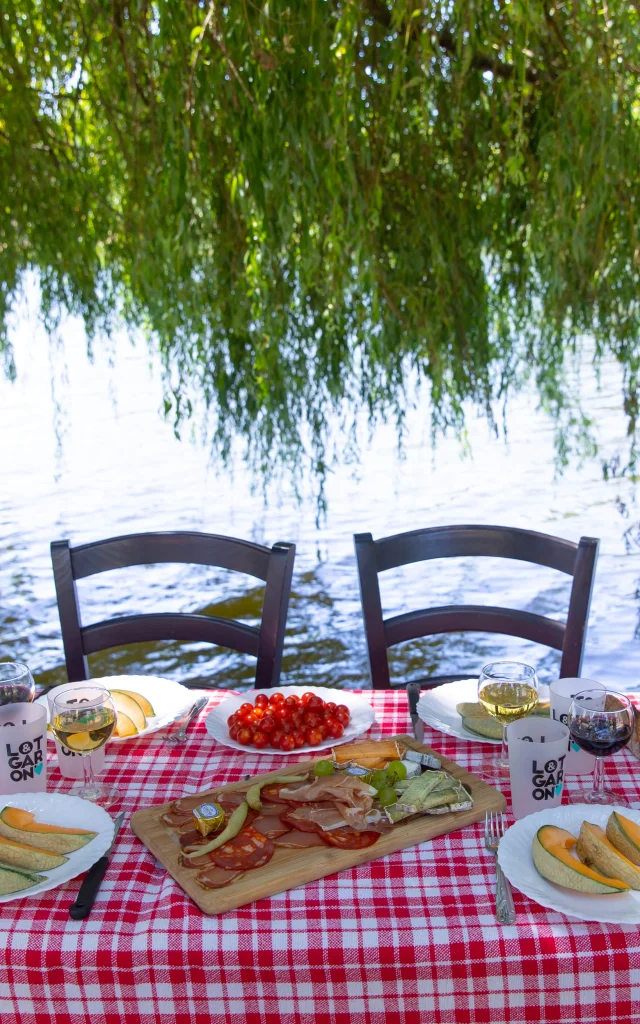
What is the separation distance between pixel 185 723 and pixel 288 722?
168 millimetres

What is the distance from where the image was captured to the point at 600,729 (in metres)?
1.15

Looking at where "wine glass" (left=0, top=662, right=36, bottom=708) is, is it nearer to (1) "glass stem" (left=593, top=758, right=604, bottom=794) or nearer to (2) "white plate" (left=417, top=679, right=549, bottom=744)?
(2) "white plate" (left=417, top=679, right=549, bottom=744)

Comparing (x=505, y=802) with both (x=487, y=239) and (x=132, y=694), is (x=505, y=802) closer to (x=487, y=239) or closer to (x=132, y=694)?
(x=132, y=694)

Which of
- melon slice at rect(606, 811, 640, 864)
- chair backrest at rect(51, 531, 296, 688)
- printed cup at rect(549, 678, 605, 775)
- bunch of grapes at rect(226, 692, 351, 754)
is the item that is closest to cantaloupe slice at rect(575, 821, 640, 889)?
melon slice at rect(606, 811, 640, 864)

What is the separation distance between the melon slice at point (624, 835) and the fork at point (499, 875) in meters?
0.12

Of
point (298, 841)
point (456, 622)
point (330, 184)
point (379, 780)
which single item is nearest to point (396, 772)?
point (379, 780)

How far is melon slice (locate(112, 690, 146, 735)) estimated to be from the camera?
145 centimetres

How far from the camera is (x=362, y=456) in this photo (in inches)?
250

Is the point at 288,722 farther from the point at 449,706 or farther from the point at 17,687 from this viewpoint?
the point at 17,687

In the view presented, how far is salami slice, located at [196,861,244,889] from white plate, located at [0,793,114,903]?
12cm

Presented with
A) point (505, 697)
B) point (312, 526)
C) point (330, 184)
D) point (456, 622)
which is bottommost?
point (312, 526)

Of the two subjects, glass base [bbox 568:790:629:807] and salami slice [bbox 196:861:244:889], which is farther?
glass base [bbox 568:790:629:807]

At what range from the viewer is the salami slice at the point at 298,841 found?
43.1 inches

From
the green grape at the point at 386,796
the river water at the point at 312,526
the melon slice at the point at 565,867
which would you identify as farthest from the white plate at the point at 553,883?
the river water at the point at 312,526
